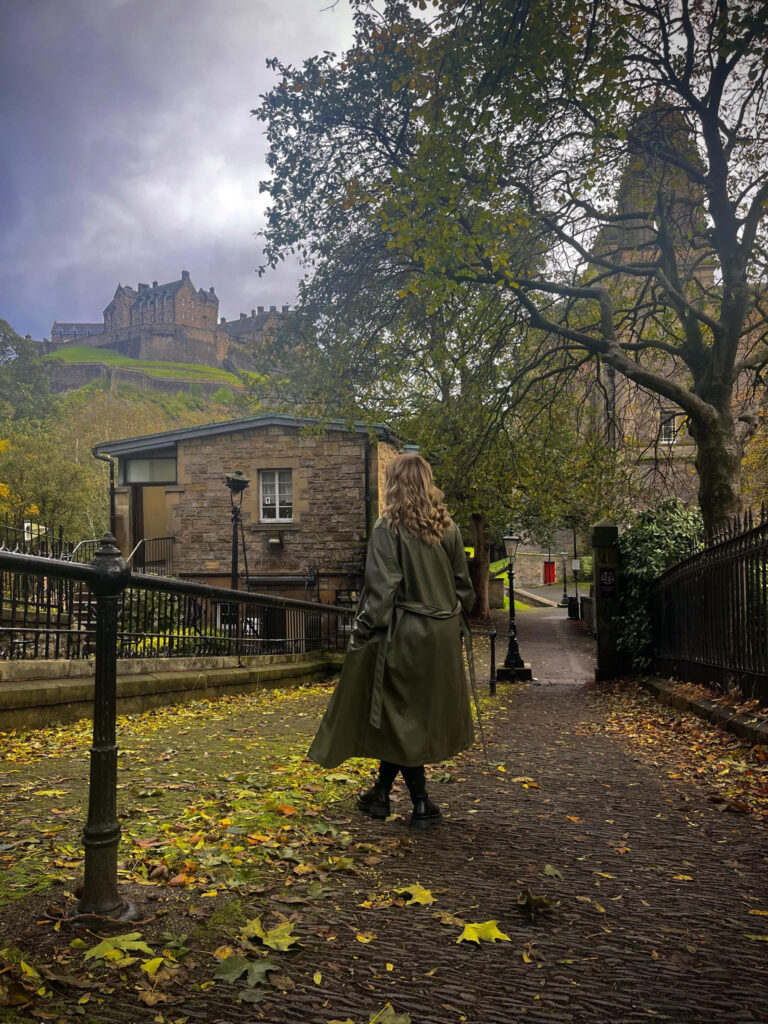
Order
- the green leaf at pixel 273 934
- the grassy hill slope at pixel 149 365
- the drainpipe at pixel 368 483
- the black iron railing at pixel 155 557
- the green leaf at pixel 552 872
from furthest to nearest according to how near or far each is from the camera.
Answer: the grassy hill slope at pixel 149 365 → the black iron railing at pixel 155 557 → the drainpipe at pixel 368 483 → the green leaf at pixel 552 872 → the green leaf at pixel 273 934

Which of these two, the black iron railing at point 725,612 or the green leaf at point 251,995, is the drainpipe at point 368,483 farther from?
the green leaf at point 251,995

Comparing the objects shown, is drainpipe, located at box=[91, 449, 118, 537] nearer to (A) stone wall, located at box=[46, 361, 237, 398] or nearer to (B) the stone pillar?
(B) the stone pillar

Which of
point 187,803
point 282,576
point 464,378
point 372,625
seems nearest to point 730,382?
point 464,378

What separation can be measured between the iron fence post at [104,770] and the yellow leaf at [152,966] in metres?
0.29

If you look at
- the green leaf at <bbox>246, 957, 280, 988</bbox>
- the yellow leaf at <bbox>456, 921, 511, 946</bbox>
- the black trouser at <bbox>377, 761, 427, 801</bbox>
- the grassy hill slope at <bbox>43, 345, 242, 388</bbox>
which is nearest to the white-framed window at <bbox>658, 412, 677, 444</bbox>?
the black trouser at <bbox>377, 761, 427, 801</bbox>

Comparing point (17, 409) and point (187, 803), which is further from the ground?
point (17, 409)

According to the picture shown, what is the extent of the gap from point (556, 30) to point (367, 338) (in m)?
6.45

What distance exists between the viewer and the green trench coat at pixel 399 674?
12.4ft

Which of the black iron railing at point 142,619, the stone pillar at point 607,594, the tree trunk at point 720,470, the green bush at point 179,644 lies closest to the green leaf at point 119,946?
the black iron railing at point 142,619

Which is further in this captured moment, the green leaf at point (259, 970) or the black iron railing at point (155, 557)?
the black iron railing at point (155, 557)

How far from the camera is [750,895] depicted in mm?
2861

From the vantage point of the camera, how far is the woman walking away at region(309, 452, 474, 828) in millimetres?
3771

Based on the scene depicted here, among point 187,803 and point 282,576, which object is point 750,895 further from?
point 282,576

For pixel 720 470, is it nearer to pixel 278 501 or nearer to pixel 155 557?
pixel 278 501
